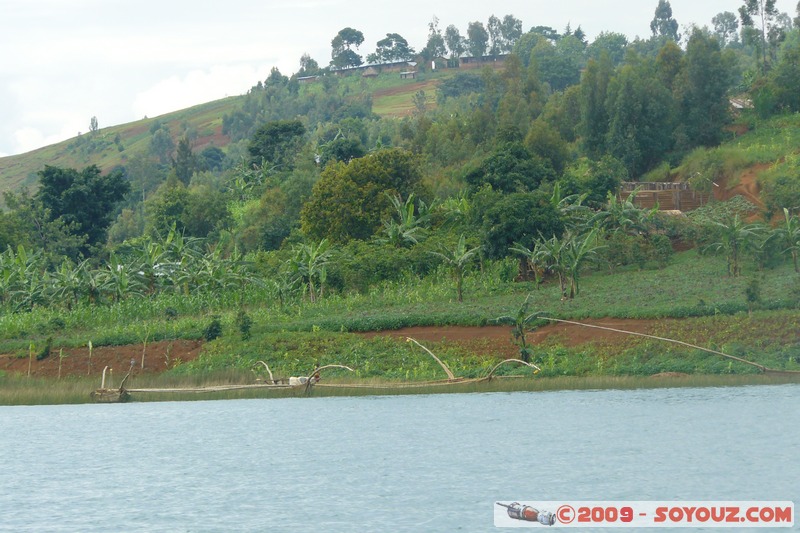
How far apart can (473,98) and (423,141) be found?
42352 millimetres

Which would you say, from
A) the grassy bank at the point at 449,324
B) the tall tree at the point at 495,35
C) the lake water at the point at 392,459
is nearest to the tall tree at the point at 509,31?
the tall tree at the point at 495,35

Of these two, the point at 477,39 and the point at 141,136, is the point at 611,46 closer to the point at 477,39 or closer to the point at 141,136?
the point at 477,39

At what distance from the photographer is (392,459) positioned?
24.8m

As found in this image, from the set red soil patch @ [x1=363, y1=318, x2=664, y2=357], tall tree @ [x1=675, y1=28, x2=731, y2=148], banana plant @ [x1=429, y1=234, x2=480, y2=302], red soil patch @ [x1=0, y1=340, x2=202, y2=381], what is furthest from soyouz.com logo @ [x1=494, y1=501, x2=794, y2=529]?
tall tree @ [x1=675, y1=28, x2=731, y2=148]

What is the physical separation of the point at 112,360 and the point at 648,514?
29.0 metres

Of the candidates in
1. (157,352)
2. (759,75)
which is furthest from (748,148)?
(157,352)

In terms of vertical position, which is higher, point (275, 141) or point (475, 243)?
point (275, 141)

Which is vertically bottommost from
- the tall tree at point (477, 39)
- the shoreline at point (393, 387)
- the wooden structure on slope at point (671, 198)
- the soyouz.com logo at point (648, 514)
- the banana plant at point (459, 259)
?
the shoreline at point (393, 387)

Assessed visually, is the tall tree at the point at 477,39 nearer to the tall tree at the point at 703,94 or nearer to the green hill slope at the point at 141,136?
the green hill slope at the point at 141,136

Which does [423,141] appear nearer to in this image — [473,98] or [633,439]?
[473,98]

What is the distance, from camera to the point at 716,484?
2034 cm

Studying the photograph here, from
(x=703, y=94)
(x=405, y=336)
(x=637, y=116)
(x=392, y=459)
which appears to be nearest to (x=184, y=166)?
(x=637, y=116)

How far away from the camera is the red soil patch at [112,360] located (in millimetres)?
42562

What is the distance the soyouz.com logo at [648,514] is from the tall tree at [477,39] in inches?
6339
